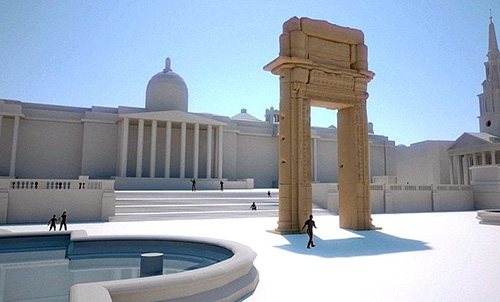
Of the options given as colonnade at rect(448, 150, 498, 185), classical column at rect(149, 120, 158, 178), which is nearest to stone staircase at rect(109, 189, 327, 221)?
classical column at rect(149, 120, 158, 178)

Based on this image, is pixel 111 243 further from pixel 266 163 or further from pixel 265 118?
pixel 265 118

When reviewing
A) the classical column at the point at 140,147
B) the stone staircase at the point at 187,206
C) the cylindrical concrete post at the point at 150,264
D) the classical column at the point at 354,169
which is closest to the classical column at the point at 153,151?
the classical column at the point at 140,147

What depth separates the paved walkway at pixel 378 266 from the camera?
580 centimetres

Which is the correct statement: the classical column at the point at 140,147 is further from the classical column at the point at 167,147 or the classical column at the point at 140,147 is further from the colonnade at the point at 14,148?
the colonnade at the point at 14,148

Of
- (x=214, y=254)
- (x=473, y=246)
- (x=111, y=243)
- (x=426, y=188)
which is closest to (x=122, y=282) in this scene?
(x=214, y=254)

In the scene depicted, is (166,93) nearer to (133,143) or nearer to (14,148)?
(133,143)

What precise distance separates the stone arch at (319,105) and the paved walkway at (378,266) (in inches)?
78.1

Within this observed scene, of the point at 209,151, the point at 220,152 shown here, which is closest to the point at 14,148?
the point at 209,151

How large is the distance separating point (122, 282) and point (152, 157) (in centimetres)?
3388

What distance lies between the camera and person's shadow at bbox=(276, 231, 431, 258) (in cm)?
979

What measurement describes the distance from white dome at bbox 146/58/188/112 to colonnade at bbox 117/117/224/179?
11.1 ft

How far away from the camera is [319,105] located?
638 inches

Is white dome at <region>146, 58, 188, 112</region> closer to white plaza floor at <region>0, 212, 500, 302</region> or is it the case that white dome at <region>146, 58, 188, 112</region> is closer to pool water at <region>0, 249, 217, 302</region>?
white plaza floor at <region>0, 212, 500, 302</region>

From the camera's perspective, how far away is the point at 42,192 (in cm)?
1831
